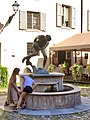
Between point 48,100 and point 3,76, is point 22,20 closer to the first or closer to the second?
point 3,76

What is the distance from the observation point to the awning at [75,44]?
1770 centimetres

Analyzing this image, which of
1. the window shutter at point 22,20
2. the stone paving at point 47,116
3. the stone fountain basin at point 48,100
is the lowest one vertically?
the stone paving at point 47,116

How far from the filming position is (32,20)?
63.3 feet

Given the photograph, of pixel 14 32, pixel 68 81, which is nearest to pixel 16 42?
pixel 14 32

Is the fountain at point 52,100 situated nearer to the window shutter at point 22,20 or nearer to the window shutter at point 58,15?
the window shutter at point 22,20

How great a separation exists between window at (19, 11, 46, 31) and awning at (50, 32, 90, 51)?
1.66 meters

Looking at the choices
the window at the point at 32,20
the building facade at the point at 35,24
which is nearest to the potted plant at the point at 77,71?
the building facade at the point at 35,24

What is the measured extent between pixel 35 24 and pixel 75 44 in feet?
10.4

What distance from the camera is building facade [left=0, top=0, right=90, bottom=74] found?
58.0ft

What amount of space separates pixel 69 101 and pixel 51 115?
104 cm

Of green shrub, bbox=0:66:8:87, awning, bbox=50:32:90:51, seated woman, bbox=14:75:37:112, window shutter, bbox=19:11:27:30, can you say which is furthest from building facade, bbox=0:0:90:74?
seated woman, bbox=14:75:37:112

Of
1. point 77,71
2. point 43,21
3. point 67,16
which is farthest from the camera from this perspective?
point 67,16

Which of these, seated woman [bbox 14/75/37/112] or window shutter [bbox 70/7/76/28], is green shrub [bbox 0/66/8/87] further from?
window shutter [bbox 70/7/76/28]

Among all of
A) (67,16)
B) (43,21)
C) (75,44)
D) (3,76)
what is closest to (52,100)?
(3,76)
